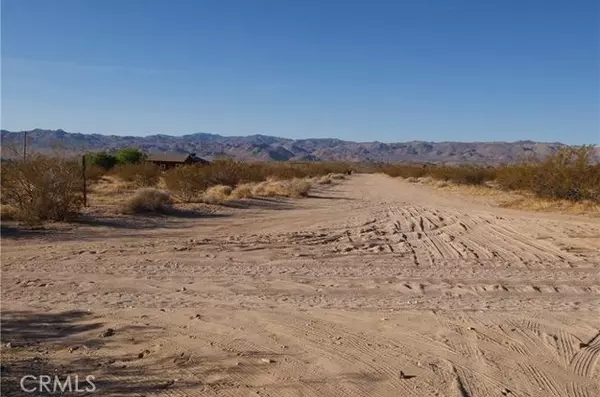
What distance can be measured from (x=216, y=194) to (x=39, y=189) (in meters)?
14.5

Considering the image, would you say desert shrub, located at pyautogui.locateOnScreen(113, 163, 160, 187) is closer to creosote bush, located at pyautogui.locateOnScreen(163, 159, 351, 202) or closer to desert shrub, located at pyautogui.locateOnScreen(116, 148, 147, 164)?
creosote bush, located at pyautogui.locateOnScreen(163, 159, 351, 202)

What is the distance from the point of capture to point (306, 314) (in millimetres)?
9734

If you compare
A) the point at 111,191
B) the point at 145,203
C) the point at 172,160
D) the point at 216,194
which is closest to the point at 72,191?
the point at 145,203

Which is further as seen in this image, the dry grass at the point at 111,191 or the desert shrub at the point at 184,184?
the desert shrub at the point at 184,184

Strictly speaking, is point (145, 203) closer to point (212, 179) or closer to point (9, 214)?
point (9, 214)

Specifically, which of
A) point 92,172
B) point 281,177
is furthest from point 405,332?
point 281,177

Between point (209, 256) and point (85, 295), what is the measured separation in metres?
4.78

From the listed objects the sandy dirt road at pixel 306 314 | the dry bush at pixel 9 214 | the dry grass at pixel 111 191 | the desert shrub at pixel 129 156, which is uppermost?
the desert shrub at pixel 129 156

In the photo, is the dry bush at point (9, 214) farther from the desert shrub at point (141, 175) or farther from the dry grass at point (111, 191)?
the desert shrub at point (141, 175)

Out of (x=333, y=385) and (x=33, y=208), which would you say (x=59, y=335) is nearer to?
(x=333, y=385)

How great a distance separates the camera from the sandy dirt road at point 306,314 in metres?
7.02

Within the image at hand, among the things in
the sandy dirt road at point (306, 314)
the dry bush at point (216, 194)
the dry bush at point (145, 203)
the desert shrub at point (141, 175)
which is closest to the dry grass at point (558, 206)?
the sandy dirt road at point (306, 314)

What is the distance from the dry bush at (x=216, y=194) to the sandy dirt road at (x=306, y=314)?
1359cm

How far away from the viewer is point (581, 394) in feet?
22.0
